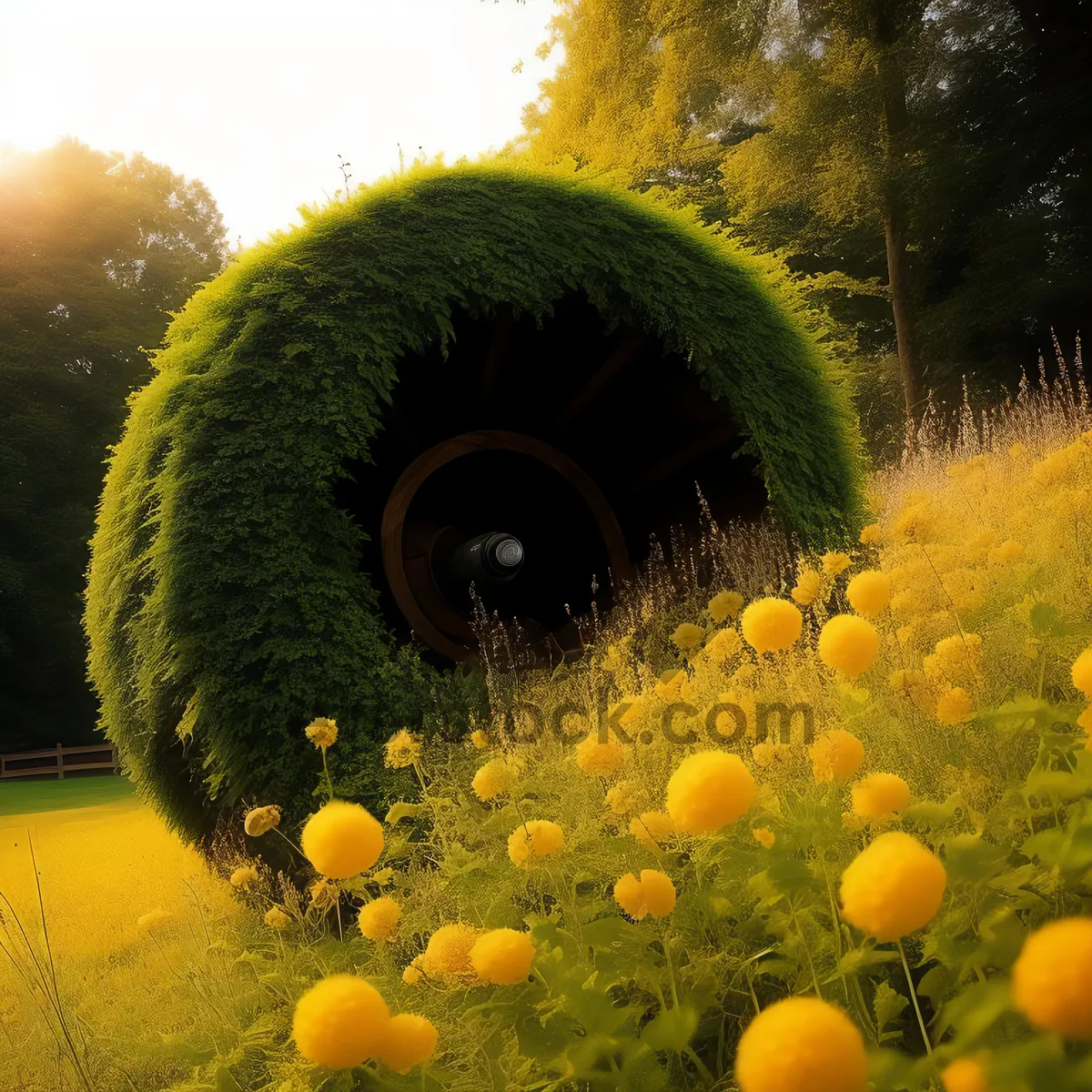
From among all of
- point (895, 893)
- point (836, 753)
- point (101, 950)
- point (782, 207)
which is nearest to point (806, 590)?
point (836, 753)

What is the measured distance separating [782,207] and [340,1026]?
61.2 ft

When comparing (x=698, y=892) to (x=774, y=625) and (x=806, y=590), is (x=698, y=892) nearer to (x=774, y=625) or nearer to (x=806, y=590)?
(x=774, y=625)

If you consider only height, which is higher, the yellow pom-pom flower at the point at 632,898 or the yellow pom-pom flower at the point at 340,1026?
the yellow pom-pom flower at the point at 340,1026

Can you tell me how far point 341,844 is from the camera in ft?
4.27

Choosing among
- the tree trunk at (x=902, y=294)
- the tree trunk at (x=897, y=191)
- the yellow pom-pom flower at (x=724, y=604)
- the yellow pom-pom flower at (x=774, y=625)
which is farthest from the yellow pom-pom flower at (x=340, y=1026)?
the tree trunk at (x=902, y=294)

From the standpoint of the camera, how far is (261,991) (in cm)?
254

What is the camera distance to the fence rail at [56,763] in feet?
49.9

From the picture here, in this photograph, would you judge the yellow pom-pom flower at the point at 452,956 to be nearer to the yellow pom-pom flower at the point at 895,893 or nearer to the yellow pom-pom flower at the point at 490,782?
the yellow pom-pom flower at the point at 490,782

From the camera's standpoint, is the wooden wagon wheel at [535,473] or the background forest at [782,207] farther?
the background forest at [782,207]

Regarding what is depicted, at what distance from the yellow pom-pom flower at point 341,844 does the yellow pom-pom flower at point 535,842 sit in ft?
1.13

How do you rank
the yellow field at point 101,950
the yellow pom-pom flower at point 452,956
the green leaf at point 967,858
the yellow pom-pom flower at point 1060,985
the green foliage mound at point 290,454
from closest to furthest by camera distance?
1. the yellow pom-pom flower at point 1060,985
2. the green leaf at point 967,858
3. the yellow pom-pom flower at point 452,956
4. the yellow field at point 101,950
5. the green foliage mound at point 290,454

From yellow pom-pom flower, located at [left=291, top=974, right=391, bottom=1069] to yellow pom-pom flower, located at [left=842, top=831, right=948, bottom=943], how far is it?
1.98 ft

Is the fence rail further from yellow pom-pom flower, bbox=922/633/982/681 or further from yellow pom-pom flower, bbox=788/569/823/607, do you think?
yellow pom-pom flower, bbox=922/633/982/681

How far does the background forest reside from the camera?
12523 mm
